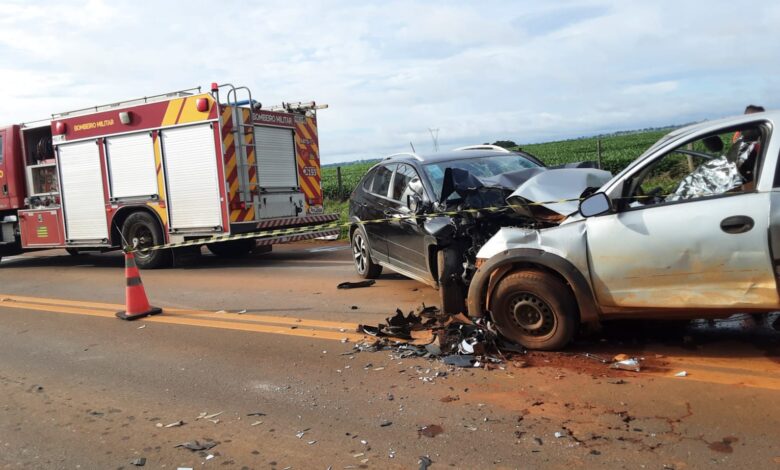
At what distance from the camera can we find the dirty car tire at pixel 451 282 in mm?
5430

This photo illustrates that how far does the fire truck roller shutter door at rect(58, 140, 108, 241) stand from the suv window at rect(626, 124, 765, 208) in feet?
33.0

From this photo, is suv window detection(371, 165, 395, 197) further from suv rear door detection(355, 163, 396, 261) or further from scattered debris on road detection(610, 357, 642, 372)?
scattered debris on road detection(610, 357, 642, 372)

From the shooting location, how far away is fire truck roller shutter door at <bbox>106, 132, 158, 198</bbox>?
10859mm

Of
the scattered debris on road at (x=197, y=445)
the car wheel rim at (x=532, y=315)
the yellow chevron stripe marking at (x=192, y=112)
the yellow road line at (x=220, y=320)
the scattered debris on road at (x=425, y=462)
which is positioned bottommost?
the scattered debris on road at (x=425, y=462)

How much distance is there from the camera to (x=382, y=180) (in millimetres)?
7793

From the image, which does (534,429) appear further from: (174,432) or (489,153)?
(489,153)

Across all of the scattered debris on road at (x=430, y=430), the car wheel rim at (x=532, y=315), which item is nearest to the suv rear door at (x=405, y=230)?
the car wheel rim at (x=532, y=315)

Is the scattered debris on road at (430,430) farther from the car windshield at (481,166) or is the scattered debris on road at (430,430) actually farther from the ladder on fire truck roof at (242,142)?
the ladder on fire truck roof at (242,142)

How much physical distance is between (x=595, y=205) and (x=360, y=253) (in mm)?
4688

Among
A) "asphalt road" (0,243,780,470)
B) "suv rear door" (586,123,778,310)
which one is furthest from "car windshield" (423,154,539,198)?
"suv rear door" (586,123,778,310)

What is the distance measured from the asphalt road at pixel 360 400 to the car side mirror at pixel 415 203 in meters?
1.05

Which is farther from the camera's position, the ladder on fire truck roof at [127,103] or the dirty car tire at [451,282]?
the ladder on fire truck roof at [127,103]

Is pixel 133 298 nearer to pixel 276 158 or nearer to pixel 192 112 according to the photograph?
pixel 192 112

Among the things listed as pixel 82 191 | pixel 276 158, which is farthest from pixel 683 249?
pixel 82 191
